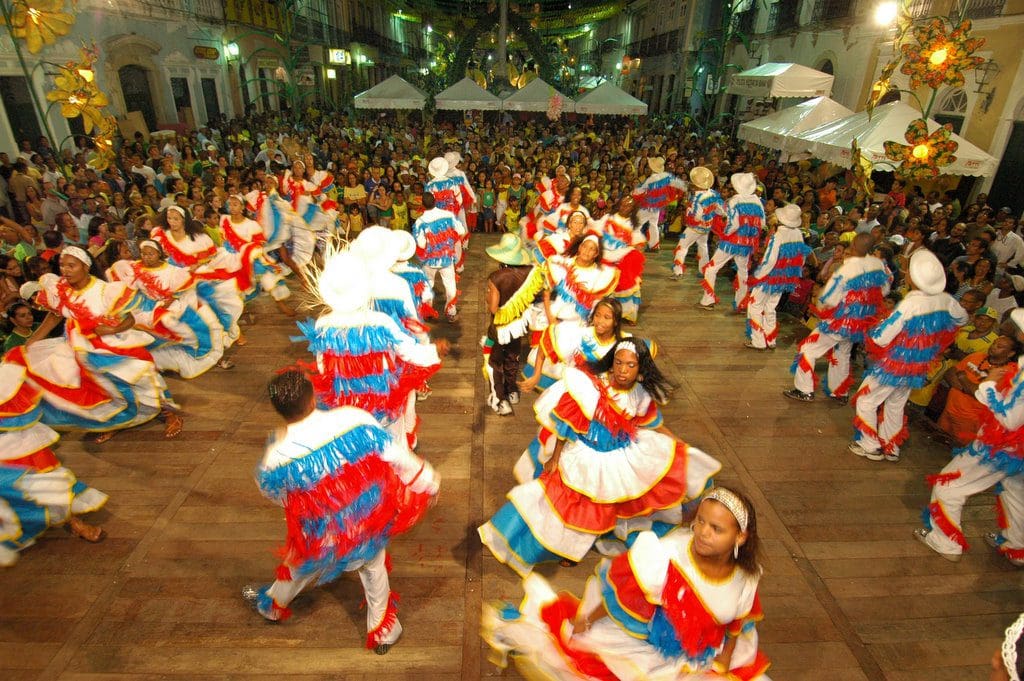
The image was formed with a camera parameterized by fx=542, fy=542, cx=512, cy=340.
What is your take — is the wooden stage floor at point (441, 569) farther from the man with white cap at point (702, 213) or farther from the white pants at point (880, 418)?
the man with white cap at point (702, 213)

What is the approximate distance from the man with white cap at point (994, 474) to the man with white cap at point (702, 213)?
472 cm

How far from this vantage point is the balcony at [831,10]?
16859mm

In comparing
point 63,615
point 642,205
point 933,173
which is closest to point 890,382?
point 933,173

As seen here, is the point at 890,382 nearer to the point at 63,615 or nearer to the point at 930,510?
the point at 930,510

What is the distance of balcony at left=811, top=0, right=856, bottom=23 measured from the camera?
664 inches

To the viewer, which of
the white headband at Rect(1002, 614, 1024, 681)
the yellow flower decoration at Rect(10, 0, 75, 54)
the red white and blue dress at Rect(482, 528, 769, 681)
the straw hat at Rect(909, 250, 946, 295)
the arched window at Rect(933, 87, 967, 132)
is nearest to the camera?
the white headband at Rect(1002, 614, 1024, 681)

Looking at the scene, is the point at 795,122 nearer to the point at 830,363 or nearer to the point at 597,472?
the point at 830,363

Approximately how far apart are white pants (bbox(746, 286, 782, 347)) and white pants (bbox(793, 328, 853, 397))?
1.06m

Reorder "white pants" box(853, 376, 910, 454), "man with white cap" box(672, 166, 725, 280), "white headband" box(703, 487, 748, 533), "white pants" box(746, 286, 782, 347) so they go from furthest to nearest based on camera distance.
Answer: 1. "man with white cap" box(672, 166, 725, 280)
2. "white pants" box(746, 286, 782, 347)
3. "white pants" box(853, 376, 910, 454)
4. "white headband" box(703, 487, 748, 533)

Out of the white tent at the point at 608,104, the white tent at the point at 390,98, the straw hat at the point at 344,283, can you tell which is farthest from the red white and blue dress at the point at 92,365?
the white tent at the point at 608,104

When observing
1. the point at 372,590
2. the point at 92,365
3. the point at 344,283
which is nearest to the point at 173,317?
the point at 92,365

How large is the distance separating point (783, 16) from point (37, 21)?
23.3 meters

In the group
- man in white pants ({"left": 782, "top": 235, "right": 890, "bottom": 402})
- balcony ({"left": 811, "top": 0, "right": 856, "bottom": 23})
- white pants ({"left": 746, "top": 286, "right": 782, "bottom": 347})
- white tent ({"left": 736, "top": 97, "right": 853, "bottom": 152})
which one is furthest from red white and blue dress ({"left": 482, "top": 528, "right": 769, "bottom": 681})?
balcony ({"left": 811, "top": 0, "right": 856, "bottom": 23})

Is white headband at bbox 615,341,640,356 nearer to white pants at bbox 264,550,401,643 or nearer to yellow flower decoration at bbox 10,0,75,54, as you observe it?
white pants at bbox 264,550,401,643
